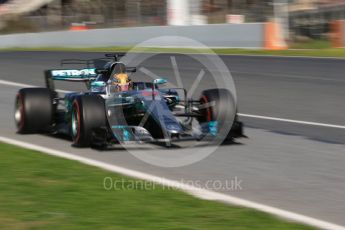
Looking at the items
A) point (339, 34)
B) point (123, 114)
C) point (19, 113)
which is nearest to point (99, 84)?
point (123, 114)

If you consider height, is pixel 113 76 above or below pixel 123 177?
above

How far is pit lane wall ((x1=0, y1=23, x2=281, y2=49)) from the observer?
85.6 feet

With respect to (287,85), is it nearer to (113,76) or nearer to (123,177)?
(113,76)

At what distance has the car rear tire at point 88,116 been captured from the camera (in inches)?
327

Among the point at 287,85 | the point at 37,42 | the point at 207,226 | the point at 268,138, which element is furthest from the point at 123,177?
the point at 37,42

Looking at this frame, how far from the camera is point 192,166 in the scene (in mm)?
7633

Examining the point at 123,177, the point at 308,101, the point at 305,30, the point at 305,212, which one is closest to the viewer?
the point at 305,212

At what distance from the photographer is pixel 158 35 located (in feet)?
102

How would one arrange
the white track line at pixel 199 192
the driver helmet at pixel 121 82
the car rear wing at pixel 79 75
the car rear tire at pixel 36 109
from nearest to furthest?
the white track line at pixel 199 192
the driver helmet at pixel 121 82
the car rear tire at pixel 36 109
the car rear wing at pixel 79 75

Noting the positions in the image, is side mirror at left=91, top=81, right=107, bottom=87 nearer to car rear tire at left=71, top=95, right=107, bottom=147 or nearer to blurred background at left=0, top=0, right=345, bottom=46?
car rear tire at left=71, top=95, right=107, bottom=147

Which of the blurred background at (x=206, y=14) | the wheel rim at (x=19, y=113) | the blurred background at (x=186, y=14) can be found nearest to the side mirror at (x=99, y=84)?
the wheel rim at (x=19, y=113)

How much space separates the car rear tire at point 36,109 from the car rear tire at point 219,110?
1987mm

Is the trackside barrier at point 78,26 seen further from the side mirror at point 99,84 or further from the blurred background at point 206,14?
the side mirror at point 99,84

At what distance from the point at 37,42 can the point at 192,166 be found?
1229 inches
